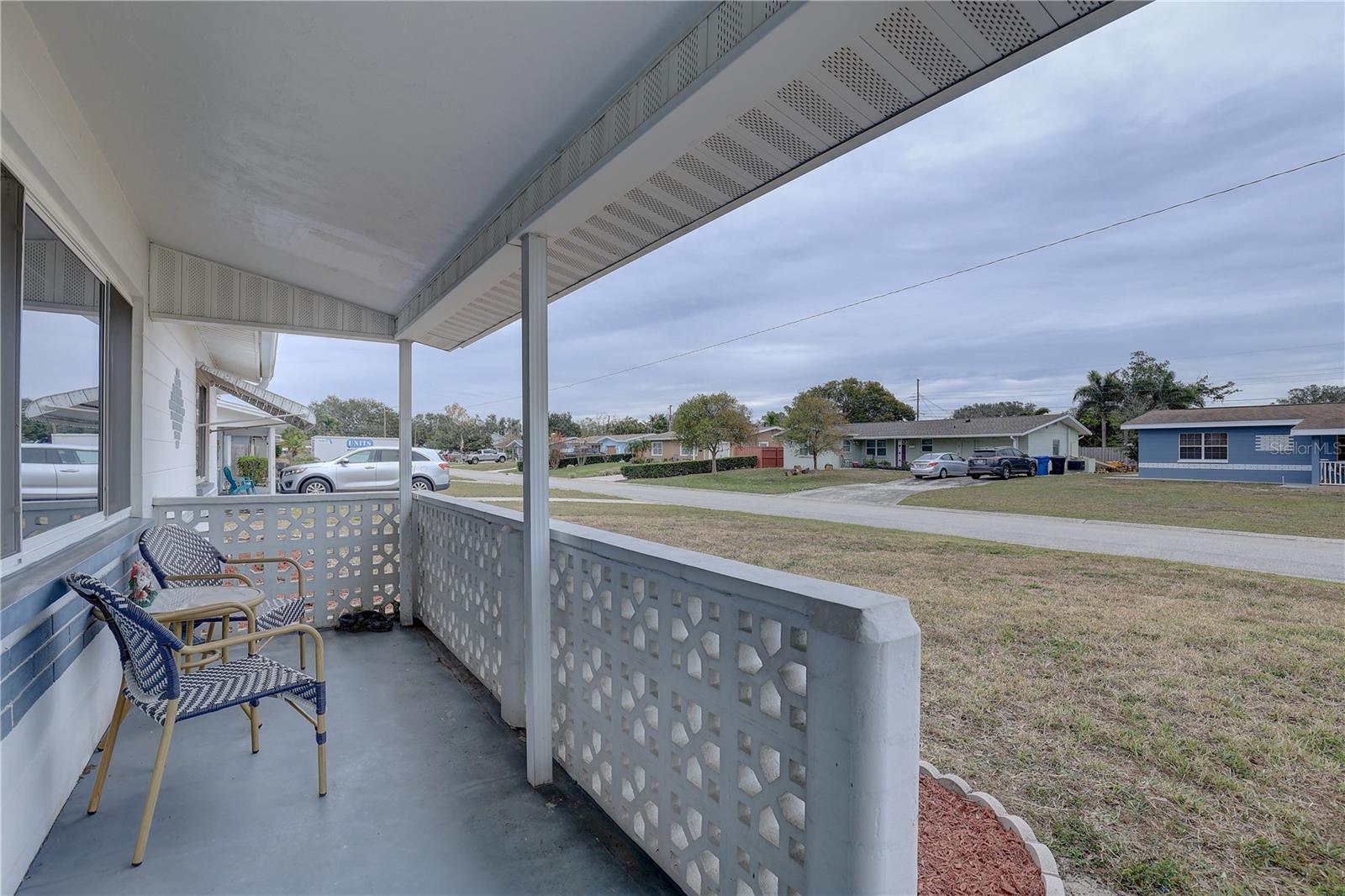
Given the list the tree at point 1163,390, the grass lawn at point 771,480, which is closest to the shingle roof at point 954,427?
the grass lawn at point 771,480

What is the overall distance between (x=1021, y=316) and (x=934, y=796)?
42.4ft

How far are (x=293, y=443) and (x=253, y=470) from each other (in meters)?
11.9

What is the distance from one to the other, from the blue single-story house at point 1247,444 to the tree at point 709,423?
37.0 feet

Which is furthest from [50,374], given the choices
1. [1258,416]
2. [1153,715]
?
[1258,416]

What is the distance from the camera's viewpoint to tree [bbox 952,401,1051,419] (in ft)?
75.3

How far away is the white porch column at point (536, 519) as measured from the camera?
90.7 inches

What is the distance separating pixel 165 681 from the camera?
1.91 meters

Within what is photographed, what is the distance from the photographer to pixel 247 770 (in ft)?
7.85

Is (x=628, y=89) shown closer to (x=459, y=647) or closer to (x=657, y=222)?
(x=657, y=222)

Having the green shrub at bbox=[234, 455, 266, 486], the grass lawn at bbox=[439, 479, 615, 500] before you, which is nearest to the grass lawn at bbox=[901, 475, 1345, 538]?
the grass lawn at bbox=[439, 479, 615, 500]

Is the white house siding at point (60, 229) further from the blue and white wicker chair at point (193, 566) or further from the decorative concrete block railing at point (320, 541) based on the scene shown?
the decorative concrete block railing at point (320, 541)

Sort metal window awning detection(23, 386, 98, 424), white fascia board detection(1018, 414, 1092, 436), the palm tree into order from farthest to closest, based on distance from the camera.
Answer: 1. white fascia board detection(1018, 414, 1092, 436)
2. the palm tree
3. metal window awning detection(23, 386, 98, 424)

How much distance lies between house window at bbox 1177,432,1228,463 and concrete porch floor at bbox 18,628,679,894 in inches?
696

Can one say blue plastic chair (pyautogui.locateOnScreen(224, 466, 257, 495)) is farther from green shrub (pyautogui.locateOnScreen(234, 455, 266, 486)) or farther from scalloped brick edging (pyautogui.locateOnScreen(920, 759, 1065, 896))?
scalloped brick edging (pyautogui.locateOnScreen(920, 759, 1065, 896))
